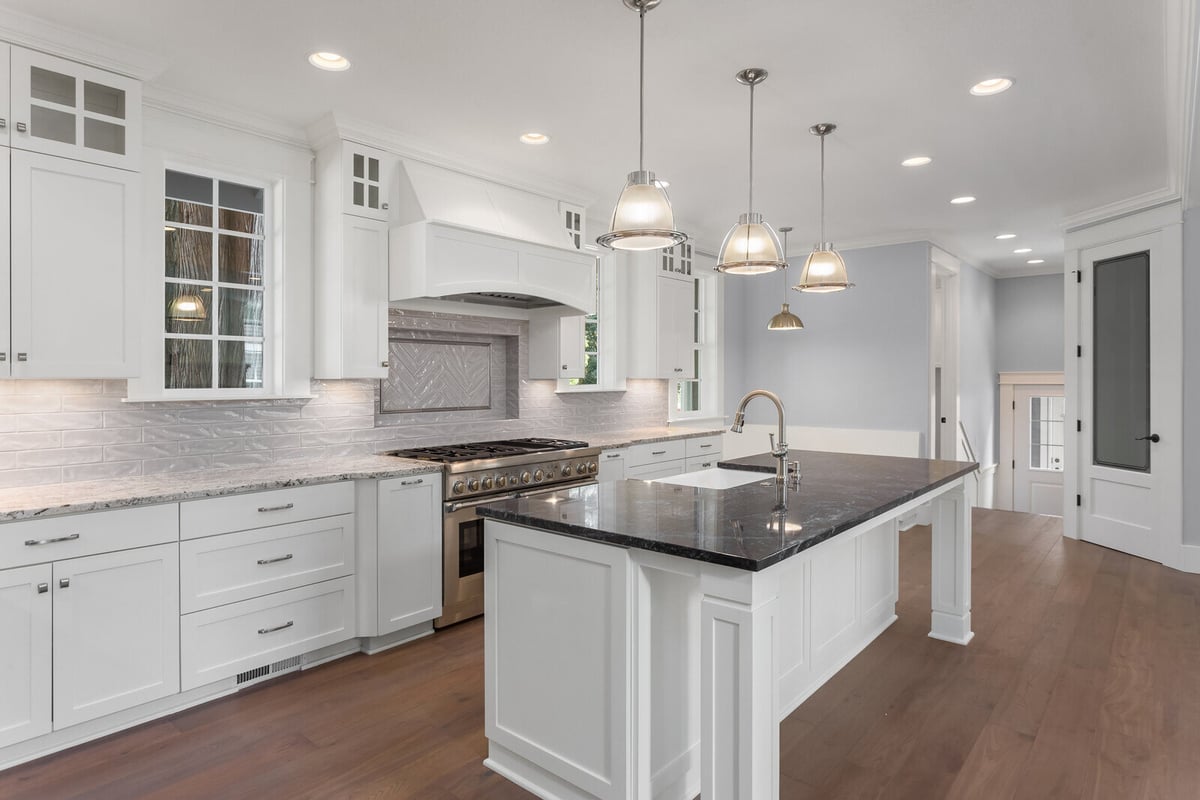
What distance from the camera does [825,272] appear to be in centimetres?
335

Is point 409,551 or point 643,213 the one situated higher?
point 643,213

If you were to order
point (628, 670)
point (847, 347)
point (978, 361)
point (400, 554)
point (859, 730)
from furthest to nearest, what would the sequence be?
point (978, 361)
point (847, 347)
point (400, 554)
point (859, 730)
point (628, 670)

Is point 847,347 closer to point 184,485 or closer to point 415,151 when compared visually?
point 415,151

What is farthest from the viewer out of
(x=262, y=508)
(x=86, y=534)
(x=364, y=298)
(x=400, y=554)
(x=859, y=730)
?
(x=364, y=298)

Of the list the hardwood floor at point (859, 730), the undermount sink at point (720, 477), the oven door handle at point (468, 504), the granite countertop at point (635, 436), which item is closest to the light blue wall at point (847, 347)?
the granite countertop at point (635, 436)

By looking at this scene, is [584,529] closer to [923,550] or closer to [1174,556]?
[923,550]

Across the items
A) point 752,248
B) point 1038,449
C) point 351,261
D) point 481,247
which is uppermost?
point 481,247

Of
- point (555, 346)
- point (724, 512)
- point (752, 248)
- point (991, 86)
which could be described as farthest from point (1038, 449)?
point (724, 512)

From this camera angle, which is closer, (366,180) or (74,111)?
(74,111)

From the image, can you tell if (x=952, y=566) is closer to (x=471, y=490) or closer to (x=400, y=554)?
(x=471, y=490)

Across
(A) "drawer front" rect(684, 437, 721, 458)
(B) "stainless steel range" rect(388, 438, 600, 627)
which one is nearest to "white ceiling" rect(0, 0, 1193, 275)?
(B) "stainless steel range" rect(388, 438, 600, 627)

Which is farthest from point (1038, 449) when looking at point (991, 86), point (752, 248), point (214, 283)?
point (214, 283)

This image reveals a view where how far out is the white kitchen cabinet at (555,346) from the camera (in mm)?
4727

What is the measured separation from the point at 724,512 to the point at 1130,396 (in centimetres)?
471
